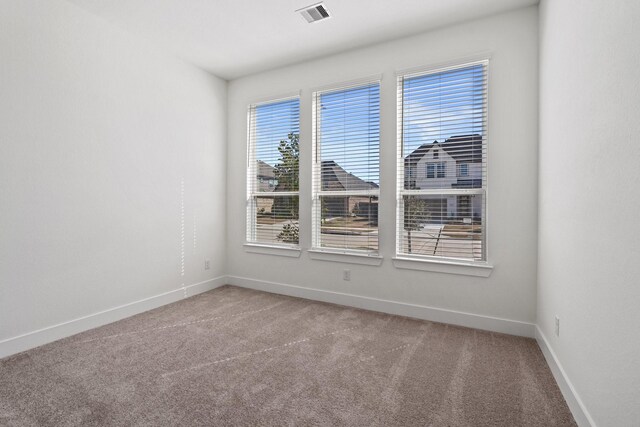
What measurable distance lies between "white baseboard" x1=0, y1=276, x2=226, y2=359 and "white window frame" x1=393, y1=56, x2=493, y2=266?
2482 millimetres

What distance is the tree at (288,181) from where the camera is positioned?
12.8 feet

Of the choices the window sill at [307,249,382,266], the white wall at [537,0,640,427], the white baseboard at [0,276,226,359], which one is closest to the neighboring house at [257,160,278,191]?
the window sill at [307,249,382,266]

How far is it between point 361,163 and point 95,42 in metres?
2.73

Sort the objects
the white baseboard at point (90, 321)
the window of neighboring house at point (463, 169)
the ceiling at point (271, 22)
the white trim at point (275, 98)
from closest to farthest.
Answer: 1. the white baseboard at point (90, 321)
2. the ceiling at point (271, 22)
3. the window of neighboring house at point (463, 169)
4. the white trim at point (275, 98)

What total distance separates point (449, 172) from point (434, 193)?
0.78 feet

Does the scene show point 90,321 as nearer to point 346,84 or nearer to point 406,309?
point 406,309

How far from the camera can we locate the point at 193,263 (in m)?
3.88

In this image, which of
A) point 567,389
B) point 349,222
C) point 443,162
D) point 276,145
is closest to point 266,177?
point 276,145

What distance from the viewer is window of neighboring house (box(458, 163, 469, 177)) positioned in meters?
2.95

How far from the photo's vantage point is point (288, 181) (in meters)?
3.97

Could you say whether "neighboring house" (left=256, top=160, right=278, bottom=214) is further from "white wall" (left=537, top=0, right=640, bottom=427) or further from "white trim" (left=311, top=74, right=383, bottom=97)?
"white wall" (left=537, top=0, right=640, bottom=427)

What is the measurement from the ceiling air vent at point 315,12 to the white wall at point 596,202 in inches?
67.3

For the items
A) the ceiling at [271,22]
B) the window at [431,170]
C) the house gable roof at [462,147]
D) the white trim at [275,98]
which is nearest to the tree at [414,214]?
the window at [431,170]

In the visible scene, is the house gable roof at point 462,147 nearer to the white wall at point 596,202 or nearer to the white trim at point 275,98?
the white wall at point 596,202
